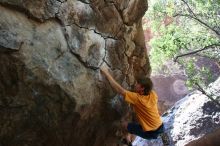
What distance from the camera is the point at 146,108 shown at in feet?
21.6

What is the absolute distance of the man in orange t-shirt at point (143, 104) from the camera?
6.41m

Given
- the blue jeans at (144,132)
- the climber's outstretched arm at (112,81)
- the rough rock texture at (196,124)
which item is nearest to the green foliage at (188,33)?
the rough rock texture at (196,124)

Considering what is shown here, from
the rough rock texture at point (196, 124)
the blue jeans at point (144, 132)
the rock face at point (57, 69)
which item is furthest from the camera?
the rough rock texture at point (196, 124)

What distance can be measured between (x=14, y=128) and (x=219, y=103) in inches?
249

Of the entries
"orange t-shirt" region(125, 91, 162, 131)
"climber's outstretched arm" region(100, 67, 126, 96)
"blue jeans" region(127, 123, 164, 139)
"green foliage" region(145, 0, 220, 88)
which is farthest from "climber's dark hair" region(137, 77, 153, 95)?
"green foliage" region(145, 0, 220, 88)

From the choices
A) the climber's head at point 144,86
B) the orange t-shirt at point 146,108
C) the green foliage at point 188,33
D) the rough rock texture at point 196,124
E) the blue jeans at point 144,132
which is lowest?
the rough rock texture at point 196,124

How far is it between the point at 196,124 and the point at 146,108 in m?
4.15

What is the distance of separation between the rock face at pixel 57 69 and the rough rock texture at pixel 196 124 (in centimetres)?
361

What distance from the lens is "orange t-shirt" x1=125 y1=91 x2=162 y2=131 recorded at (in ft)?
21.1

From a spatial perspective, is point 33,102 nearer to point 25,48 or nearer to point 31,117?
point 31,117

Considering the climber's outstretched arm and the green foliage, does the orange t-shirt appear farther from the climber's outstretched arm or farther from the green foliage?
the green foliage

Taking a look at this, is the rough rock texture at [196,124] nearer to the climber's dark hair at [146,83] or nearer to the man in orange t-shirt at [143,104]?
the man in orange t-shirt at [143,104]

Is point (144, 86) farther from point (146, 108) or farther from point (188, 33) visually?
A: point (188, 33)

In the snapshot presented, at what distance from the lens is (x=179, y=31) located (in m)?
10.0
